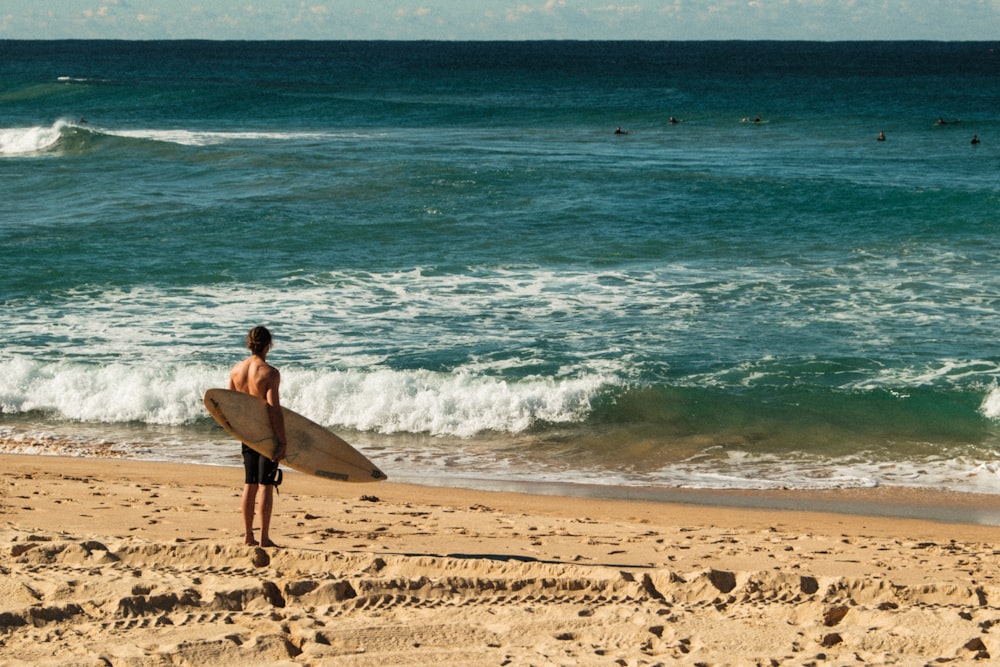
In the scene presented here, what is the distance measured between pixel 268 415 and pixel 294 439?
87cm

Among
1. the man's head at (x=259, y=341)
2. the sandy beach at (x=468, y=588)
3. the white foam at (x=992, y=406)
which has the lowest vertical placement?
the sandy beach at (x=468, y=588)

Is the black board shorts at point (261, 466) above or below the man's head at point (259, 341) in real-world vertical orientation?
below

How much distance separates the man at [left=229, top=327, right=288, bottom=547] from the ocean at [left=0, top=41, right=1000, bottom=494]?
137 inches

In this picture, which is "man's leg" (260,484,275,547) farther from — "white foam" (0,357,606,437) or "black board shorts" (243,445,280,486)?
"white foam" (0,357,606,437)

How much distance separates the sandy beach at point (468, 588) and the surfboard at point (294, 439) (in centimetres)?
45

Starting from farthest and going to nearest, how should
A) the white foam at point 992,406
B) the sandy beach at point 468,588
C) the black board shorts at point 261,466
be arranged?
the white foam at point 992,406 → the black board shorts at point 261,466 → the sandy beach at point 468,588

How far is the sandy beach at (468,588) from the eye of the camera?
566 centimetres

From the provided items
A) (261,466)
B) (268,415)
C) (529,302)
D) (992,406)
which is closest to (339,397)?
(529,302)

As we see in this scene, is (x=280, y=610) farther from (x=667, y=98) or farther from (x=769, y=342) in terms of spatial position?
(x=667, y=98)

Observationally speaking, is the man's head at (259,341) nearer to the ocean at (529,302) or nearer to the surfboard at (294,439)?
the surfboard at (294,439)

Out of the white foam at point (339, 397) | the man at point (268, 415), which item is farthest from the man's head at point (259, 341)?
the white foam at point (339, 397)

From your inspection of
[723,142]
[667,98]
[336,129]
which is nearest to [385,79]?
[667,98]

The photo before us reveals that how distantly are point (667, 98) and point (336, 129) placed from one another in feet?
71.4

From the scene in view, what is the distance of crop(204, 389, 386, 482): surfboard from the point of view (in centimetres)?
703
